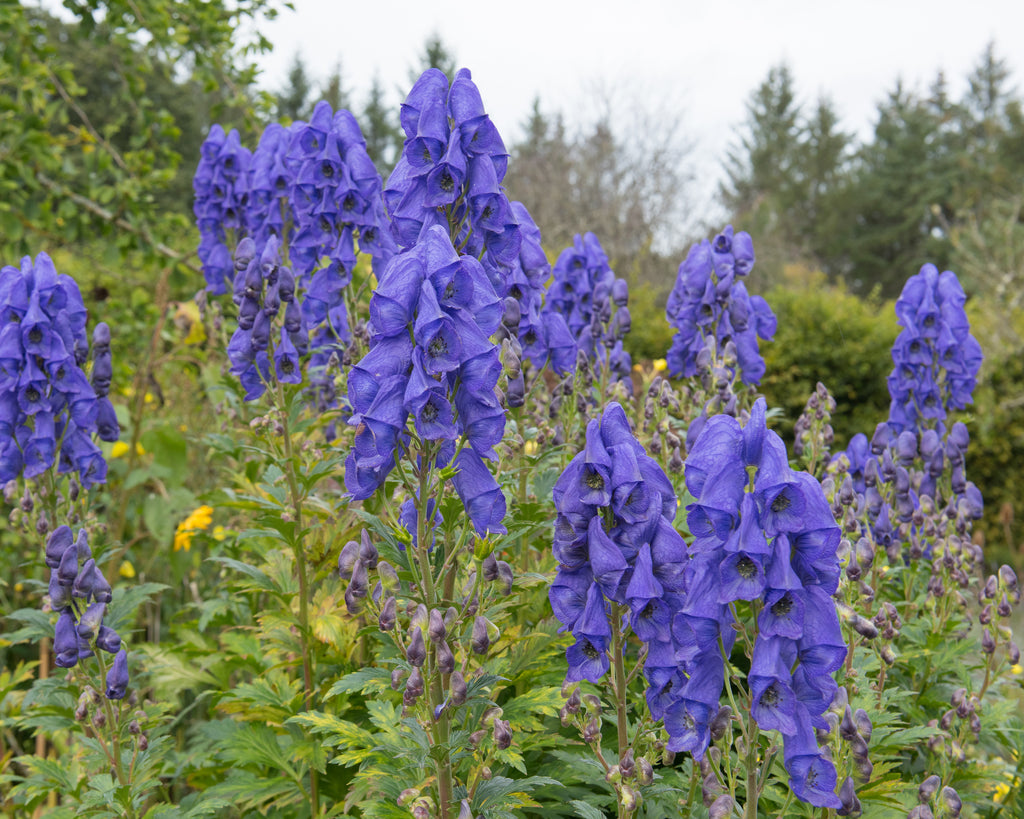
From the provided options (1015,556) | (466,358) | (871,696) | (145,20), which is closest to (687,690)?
(466,358)

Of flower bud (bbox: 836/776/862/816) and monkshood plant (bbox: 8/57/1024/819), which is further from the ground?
monkshood plant (bbox: 8/57/1024/819)

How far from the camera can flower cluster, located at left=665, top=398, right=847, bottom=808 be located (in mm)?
1687

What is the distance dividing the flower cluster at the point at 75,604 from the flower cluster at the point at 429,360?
1384 mm

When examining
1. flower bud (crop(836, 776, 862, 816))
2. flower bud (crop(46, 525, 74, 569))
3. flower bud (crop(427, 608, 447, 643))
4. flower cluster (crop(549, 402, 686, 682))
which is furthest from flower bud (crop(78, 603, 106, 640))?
flower bud (crop(836, 776, 862, 816))

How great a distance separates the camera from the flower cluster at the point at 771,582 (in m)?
1.69

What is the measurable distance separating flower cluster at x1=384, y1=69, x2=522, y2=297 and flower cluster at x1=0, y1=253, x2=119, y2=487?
183 centimetres

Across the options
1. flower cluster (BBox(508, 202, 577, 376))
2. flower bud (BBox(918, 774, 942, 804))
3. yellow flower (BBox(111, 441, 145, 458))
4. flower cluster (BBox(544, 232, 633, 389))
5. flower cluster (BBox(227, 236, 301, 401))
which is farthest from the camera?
yellow flower (BBox(111, 441, 145, 458))

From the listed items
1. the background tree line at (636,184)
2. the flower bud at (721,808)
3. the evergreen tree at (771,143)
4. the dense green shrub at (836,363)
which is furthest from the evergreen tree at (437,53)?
the flower bud at (721,808)

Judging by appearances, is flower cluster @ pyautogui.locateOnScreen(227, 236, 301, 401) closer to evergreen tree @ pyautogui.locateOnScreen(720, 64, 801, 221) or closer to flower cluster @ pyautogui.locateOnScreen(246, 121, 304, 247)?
flower cluster @ pyautogui.locateOnScreen(246, 121, 304, 247)

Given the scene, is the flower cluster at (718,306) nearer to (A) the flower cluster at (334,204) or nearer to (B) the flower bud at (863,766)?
(A) the flower cluster at (334,204)

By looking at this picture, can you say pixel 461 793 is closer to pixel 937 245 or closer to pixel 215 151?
pixel 215 151

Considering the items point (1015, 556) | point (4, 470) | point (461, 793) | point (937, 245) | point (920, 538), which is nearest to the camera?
point (461, 793)

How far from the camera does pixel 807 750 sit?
5.74ft

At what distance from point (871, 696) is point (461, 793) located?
138cm
